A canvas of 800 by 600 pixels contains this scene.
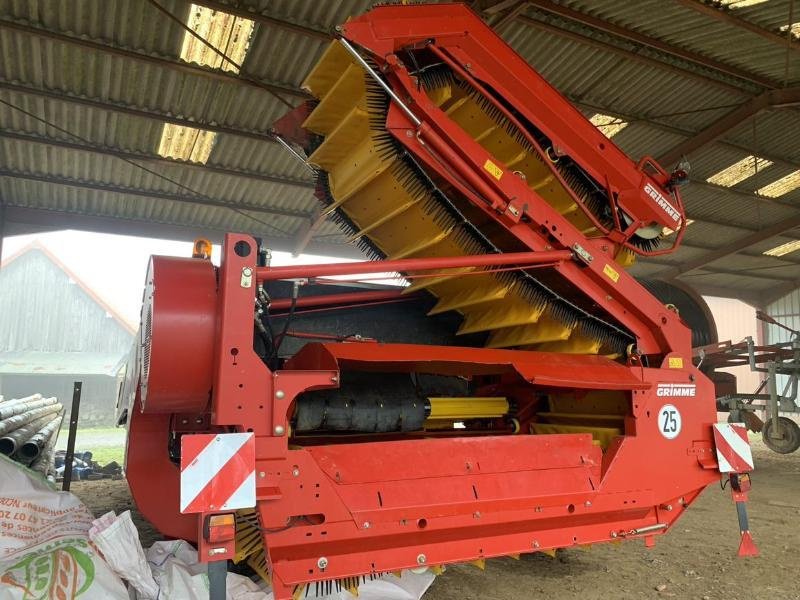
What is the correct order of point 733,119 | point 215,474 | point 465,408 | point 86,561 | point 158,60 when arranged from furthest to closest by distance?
point 733,119 → point 158,60 → point 465,408 → point 86,561 → point 215,474

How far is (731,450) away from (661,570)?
95 cm

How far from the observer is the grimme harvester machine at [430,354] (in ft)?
6.61

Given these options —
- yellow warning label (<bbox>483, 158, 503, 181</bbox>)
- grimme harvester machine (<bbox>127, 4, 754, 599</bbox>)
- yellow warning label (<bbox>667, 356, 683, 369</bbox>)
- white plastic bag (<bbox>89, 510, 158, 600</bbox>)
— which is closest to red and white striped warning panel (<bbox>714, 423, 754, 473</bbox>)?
grimme harvester machine (<bbox>127, 4, 754, 599</bbox>)

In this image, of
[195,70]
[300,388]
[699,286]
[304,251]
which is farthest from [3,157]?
[699,286]

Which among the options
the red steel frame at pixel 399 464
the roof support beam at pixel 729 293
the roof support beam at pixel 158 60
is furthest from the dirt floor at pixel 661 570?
the roof support beam at pixel 729 293

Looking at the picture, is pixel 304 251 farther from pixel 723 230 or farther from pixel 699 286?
pixel 699 286

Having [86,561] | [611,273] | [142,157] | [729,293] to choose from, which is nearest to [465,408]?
[611,273]

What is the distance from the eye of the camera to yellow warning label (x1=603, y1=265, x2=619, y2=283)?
9.41ft

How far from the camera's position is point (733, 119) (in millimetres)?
8680

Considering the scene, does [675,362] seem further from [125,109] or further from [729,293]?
[729,293]

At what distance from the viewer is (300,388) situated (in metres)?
2.05

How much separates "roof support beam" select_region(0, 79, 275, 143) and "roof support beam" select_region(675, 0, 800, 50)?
16.4ft

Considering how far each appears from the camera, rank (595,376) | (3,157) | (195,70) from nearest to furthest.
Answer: (595,376), (195,70), (3,157)

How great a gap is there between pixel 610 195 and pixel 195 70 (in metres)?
5.21
